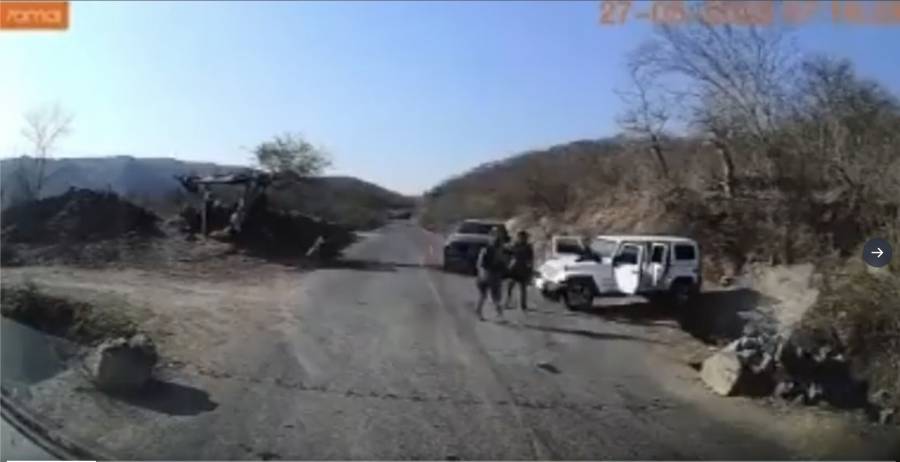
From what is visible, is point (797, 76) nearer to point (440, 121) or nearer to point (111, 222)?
point (440, 121)

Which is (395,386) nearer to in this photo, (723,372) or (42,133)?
(723,372)

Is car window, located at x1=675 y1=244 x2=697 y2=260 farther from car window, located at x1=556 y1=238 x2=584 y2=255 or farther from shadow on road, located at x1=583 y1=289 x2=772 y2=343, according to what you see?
car window, located at x1=556 y1=238 x2=584 y2=255

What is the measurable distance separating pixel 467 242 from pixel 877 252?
47.7 inches

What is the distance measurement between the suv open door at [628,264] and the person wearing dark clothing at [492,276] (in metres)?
0.35

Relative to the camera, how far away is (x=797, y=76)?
3.20m

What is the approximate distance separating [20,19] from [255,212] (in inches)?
33.6

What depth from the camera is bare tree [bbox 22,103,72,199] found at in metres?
→ 3.21

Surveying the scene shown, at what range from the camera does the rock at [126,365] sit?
3.19 meters

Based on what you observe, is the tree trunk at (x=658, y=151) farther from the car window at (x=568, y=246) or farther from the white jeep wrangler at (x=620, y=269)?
the car window at (x=568, y=246)

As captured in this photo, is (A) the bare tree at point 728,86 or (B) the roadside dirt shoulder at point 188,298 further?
(B) the roadside dirt shoulder at point 188,298

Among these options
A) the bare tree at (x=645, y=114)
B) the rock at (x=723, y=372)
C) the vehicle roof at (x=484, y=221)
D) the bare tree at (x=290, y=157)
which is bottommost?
the rock at (x=723, y=372)

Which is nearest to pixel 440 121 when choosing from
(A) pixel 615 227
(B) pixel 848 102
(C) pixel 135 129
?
(A) pixel 615 227

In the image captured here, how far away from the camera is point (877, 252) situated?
3191mm

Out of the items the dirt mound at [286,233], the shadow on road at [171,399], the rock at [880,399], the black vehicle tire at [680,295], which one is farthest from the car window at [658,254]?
the shadow on road at [171,399]
